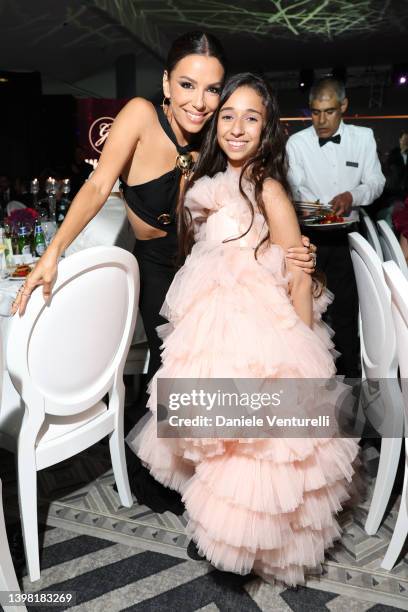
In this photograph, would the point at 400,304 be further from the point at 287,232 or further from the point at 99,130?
the point at 99,130

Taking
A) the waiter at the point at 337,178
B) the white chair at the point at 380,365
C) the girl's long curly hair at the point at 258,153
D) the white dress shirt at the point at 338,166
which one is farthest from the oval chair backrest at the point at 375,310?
the white dress shirt at the point at 338,166

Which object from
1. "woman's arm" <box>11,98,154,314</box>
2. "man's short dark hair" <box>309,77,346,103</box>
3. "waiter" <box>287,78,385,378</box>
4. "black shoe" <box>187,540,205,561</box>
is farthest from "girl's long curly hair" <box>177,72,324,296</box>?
"man's short dark hair" <box>309,77,346,103</box>

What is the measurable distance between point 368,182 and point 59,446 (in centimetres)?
248

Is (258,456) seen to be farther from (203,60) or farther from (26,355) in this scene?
(203,60)

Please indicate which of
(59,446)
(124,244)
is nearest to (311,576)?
(59,446)

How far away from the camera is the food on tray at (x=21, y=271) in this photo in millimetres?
2109

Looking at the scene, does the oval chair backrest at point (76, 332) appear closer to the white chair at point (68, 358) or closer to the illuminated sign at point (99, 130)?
the white chair at point (68, 358)

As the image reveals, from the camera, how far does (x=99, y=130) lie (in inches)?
330

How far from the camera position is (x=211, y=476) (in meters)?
1.44

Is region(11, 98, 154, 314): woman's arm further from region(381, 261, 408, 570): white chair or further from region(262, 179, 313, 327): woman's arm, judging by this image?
region(381, 261, 408, 570): white chair

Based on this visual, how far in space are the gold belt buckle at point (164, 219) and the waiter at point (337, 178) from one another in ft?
4.84

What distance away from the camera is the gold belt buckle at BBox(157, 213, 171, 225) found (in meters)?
1.79

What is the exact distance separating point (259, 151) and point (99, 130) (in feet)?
24.6

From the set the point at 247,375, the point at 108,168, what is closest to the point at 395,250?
the point at 247,375
